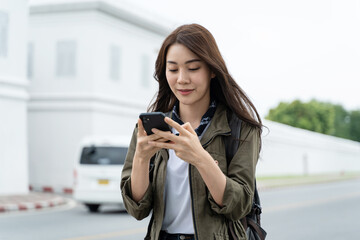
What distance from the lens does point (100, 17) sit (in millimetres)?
21203

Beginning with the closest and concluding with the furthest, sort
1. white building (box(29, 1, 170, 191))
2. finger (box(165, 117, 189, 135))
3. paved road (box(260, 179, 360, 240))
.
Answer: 1. finger (box(165, 117, 189, 135))
2. paved road (box(260, 179, 360, 240))
3. white building (box(29, 1, 170, 191))

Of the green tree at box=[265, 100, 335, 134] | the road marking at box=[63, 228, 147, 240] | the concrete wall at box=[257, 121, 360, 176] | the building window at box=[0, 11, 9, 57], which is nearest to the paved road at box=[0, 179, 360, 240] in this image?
the road marking at box=[63, 228, 147, 240]

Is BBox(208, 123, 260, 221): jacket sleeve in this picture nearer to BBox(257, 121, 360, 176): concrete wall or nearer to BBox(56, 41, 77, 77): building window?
BBox(56, 41, 77, 77): building window

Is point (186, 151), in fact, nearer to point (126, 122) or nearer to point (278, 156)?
point (126, 122)

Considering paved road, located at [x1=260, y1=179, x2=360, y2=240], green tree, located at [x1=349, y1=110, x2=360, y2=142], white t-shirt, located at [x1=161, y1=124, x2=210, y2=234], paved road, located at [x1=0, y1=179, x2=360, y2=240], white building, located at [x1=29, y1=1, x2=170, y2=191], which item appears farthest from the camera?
green tree, located at [x1=349, y1=110, x2=360, y2=142]

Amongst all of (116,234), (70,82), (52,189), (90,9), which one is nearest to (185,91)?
(116,234)

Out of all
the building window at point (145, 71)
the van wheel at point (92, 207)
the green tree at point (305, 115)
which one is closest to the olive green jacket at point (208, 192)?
the van wheel at point (92, 207)

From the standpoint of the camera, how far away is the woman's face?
7.61 ft

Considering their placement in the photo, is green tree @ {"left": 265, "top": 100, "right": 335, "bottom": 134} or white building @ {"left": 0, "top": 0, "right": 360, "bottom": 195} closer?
white building @ {"left": 0, "top": 0, "right": 360, "bottom": 195}

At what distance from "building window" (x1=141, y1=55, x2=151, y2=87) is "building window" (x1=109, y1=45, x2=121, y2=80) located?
1669 millimetres

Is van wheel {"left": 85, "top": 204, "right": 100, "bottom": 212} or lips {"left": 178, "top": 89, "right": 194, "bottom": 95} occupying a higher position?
lips {"left": 178, "top": 89, "right": 194, "bottom": 95}

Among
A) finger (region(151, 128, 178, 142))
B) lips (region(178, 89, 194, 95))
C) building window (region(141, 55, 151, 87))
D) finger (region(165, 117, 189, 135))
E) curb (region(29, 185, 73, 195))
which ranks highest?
lips (region(178, 89, 194, 95))

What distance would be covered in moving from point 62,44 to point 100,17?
68.8 inches

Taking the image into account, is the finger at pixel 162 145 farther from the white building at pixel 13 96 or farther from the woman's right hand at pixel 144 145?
the white building at pixel 13 96
